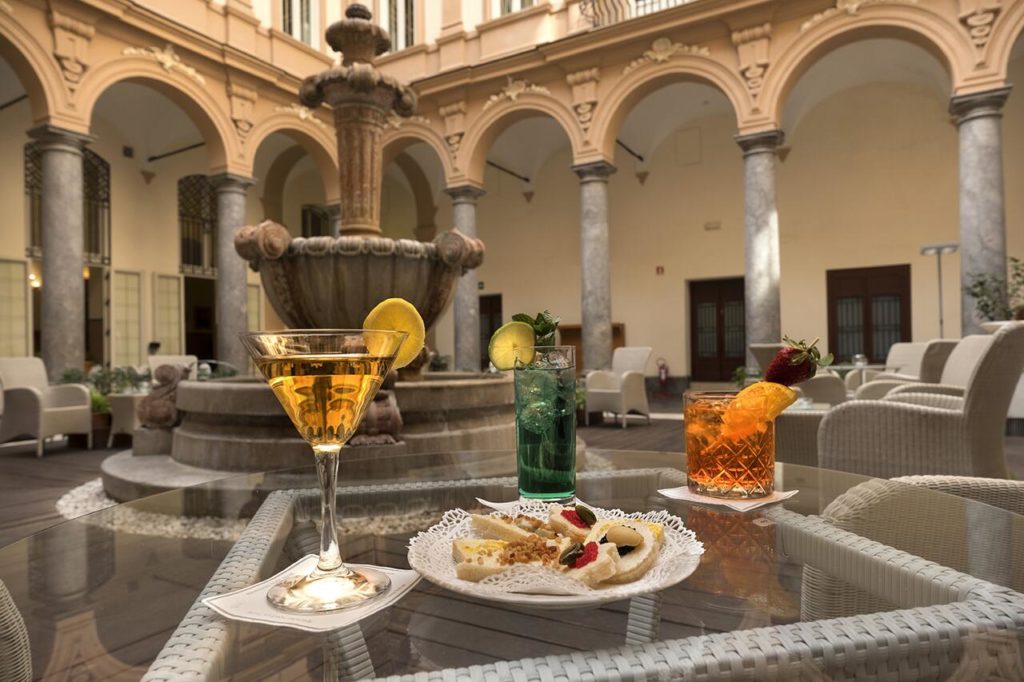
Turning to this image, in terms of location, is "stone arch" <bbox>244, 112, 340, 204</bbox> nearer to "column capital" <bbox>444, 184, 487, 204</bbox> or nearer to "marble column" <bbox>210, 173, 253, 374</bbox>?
"marble column" <bbox>210, 173, 253, 374</bbox>

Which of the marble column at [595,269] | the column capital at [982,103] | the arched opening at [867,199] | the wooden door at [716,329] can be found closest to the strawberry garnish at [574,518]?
the column capital at [982,103]

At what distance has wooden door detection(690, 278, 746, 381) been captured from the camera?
46.0ft

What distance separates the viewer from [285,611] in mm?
628

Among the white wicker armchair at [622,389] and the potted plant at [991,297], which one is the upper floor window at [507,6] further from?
the potted plant at [991,297]

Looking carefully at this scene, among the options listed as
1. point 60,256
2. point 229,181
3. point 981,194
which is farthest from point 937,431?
point 229,181

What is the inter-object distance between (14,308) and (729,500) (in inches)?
544

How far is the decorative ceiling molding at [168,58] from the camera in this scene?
9.70 meters

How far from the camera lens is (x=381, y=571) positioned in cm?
76

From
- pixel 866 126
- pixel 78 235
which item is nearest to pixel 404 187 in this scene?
pixel 78 235

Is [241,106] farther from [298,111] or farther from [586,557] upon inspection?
[586,557]

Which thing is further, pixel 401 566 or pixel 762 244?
pixel 762 244

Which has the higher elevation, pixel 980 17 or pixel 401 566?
pixel 980 17

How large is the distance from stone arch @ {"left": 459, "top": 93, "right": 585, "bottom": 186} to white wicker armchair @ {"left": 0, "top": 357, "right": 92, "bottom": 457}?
7.31 meters

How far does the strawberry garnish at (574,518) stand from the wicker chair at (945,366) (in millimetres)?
2575
